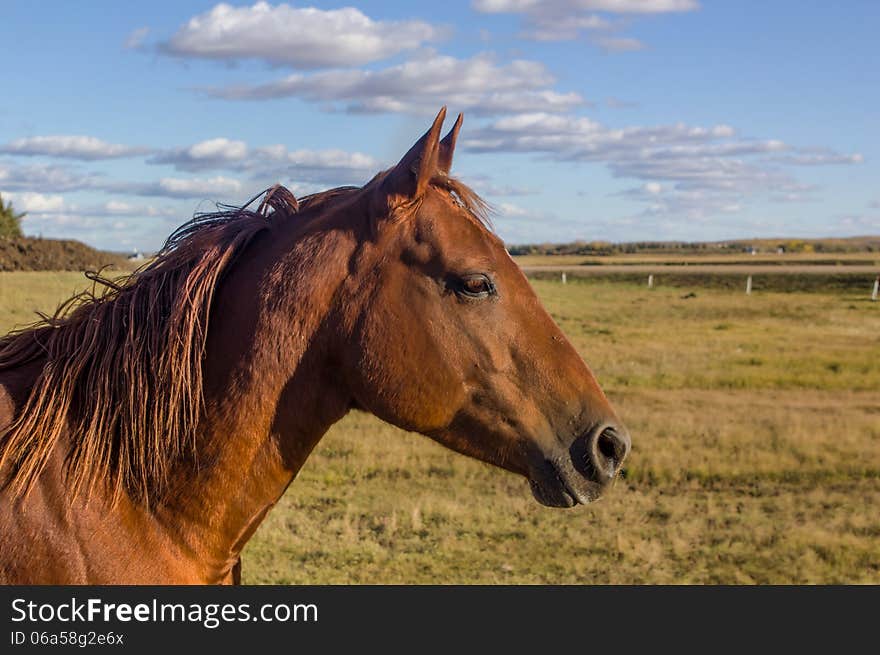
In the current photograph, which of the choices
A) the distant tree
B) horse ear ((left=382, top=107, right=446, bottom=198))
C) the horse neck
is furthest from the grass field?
the distant tree

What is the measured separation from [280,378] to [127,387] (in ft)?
1.63

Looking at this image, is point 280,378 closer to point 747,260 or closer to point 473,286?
point 473,286

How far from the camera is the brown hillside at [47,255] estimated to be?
3809cm

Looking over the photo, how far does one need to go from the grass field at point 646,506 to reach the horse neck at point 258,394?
17.2 ft

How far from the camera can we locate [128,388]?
9.26ft

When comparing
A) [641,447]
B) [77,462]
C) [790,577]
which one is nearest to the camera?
[77,462]

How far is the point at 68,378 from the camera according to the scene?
286 cm

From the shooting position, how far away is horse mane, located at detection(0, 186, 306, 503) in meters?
2.76

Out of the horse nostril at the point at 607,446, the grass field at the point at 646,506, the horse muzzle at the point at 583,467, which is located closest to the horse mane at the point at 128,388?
the horse muzzle at the point at 583,467

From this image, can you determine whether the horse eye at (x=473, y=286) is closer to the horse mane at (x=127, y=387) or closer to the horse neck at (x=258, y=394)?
the horse neck at (x=258, y=394)
